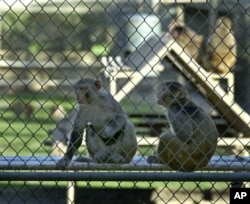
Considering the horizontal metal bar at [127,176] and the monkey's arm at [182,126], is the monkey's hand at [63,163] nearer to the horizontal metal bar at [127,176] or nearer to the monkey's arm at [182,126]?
the monkey's arm at [182,126]

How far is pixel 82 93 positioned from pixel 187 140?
0.96m

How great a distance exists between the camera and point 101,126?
8422mm

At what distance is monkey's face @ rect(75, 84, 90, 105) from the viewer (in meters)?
8.19

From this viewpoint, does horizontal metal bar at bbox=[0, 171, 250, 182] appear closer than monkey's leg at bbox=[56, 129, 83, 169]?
Yes

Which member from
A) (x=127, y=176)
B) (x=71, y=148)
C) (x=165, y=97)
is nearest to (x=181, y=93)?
(x=165, y=97)

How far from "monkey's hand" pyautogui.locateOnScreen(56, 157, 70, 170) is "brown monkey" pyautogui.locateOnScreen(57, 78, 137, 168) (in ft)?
1.00

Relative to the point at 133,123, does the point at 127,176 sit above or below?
below

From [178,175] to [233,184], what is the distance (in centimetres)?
164

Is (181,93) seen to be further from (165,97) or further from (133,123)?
(133,123)

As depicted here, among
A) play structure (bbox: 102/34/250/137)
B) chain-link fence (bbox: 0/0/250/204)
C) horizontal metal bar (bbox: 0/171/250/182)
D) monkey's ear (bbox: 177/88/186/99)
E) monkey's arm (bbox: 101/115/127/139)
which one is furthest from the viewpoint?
play structure (bbox: 102/34/250/137)

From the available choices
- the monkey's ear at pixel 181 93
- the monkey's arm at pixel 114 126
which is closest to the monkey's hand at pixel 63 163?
the monkey's arm at pixel 114 126

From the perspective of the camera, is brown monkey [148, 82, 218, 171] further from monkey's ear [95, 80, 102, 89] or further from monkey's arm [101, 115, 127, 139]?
monkey's ear [95, 80, 102, 89]

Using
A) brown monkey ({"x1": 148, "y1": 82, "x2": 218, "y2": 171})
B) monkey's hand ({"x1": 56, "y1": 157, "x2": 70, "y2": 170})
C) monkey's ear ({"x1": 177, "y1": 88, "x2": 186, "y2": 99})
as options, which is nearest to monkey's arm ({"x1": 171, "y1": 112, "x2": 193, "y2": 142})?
brown monkey ({"x1": 148, "y1": 82, "x2": 218, "y2": 171})

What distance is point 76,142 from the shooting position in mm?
8234
